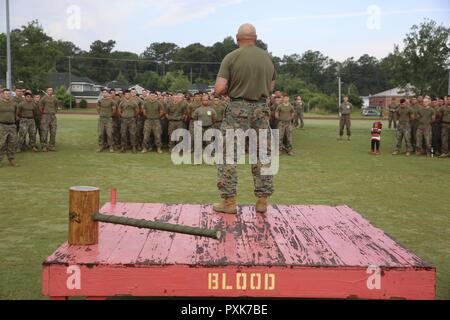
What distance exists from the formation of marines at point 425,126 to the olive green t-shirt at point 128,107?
8.77 metres

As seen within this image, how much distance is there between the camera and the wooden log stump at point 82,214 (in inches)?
161

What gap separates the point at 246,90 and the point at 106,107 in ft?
41.6

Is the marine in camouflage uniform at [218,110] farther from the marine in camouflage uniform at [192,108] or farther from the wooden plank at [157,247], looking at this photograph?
the wooden plank at [157,247]

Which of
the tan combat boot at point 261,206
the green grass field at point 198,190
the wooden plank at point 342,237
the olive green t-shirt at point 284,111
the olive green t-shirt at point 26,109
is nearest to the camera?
the wooden plank at point 342,237

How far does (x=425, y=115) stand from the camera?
1738 centimetres

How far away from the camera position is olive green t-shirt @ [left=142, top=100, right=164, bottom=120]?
17.1 meters

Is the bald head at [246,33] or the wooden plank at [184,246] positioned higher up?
the bald head at [246,33]

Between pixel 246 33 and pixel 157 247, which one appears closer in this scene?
pixel 157 247

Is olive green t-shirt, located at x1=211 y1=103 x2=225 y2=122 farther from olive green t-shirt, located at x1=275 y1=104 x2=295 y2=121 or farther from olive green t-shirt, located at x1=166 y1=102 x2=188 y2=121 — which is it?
olive green t-shirt, located at x1=275 y1=104 x2=295 y2=121

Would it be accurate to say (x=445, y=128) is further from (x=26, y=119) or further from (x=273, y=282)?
(x=273, y=282)

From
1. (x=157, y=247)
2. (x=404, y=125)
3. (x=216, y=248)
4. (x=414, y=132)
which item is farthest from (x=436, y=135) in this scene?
(x=157, y=247)

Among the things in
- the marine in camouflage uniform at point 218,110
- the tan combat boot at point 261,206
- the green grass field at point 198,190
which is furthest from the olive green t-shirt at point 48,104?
the tan combat boot at point 261,206

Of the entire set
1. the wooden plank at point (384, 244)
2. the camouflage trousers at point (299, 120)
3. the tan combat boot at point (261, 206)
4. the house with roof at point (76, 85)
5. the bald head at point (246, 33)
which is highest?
the house with roof at point (76, 85)

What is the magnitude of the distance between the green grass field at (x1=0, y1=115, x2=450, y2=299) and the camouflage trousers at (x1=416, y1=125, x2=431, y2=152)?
3.29ft
